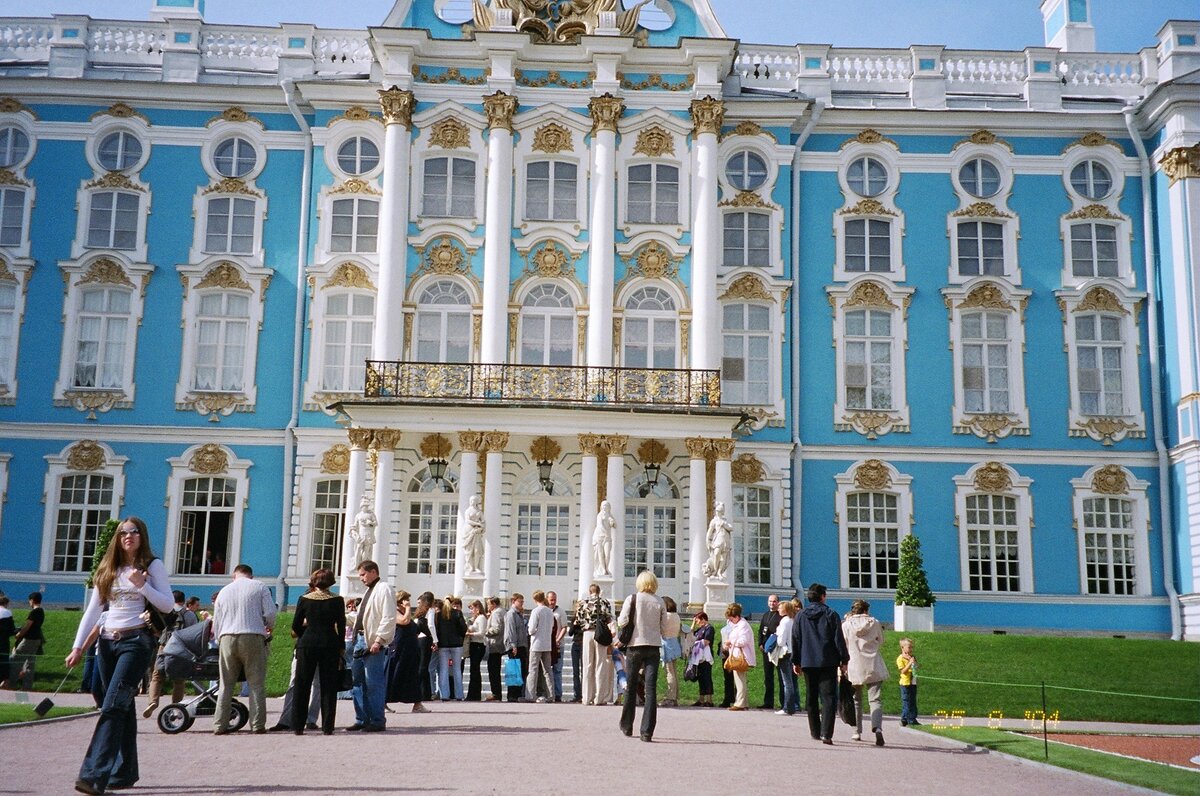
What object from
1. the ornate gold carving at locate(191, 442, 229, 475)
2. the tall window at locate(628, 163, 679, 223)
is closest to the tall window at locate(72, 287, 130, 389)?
the ornate gold carving at locate(191, 442, 229, 475)

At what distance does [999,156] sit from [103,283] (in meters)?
21.8

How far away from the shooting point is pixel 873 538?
99.5 feet

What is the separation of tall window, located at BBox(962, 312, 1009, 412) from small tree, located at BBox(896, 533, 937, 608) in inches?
198

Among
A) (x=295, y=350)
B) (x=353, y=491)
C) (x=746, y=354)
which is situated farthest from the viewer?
(x=746, y=354)

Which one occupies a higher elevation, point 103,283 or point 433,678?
point 103,283

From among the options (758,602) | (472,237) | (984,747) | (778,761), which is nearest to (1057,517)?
(758,602)

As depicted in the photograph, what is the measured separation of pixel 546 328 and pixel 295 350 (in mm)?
5924

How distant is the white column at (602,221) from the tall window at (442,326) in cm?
297

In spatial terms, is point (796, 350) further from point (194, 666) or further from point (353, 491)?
point (194, 666)

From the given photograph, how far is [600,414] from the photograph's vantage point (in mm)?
27656

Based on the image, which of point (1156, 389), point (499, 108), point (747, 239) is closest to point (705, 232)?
point (747, 239)

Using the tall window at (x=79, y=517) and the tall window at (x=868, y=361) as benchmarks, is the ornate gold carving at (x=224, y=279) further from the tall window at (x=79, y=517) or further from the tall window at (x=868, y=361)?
the tall window at (x=868, y=361)

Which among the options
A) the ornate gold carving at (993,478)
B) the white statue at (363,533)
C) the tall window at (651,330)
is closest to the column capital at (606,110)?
the tall window at (651,330)

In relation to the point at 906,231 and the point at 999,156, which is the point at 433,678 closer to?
the point at 906,231
